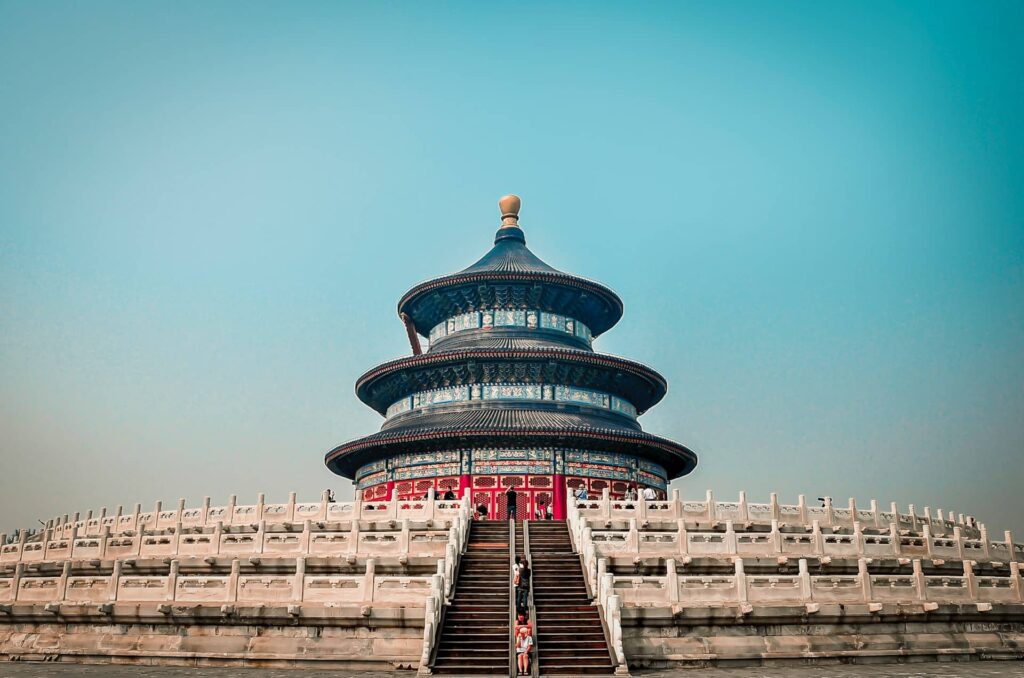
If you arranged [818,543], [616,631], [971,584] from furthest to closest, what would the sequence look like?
[818,543]
[971,584]
[616,631]

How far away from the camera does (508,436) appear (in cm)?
3875

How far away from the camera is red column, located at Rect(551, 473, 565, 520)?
3938 centimetres

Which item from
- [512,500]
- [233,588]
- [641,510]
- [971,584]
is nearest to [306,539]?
[233,588]

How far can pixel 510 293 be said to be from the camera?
4738 cm

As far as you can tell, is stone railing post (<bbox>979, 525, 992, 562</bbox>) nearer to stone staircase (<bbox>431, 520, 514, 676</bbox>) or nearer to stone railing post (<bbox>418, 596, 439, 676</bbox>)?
stone staircase (<bbox>431, 520, 514, 676</bbox>)

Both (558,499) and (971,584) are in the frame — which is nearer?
(971,584)

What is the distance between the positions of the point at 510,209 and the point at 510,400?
51.6ft

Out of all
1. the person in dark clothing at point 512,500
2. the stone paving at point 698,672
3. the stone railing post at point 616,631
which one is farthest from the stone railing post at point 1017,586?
the person in dark clothing at point 512,500

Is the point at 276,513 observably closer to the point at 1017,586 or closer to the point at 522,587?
the point at 522,587

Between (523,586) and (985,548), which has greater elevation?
(985,548)

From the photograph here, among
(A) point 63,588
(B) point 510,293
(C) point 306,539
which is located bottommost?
(A) point 63,588

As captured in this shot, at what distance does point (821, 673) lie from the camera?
17422 mm

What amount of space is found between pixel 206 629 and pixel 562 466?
2229cm

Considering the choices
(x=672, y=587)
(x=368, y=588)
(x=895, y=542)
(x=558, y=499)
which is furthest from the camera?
(x=558, y=499)
